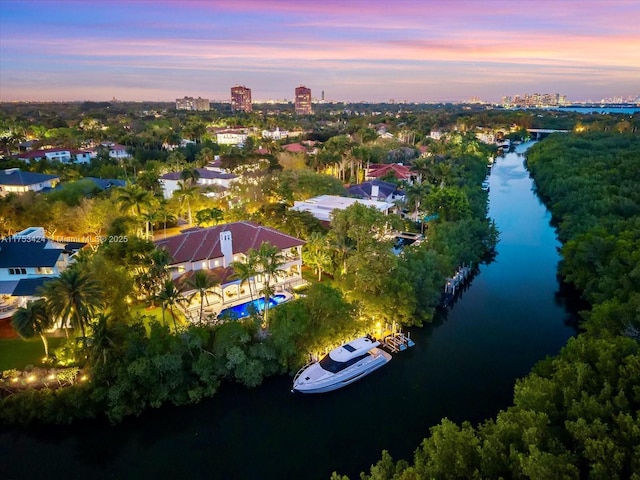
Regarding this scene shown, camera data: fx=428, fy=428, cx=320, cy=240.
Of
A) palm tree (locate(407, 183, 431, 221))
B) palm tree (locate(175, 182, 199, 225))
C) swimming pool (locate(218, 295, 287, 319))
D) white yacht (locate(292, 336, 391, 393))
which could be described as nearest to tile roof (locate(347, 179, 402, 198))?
palm tree (locate(407, 183, 431, 221))

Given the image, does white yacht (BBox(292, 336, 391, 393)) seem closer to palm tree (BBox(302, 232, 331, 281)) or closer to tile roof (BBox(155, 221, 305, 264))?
palm tree (BBox(302, 232, 331, 281))

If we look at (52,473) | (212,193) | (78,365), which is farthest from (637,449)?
(212,193)

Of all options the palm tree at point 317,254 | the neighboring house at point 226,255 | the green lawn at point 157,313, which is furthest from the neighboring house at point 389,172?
the green lawn at point 157,313

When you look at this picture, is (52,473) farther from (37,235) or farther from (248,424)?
(37,235)

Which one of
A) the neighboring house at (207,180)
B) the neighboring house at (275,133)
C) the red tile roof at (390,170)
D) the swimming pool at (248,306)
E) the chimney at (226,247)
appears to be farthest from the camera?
the neighboring house at (275,133)

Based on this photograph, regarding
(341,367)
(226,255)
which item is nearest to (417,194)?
(226,255)

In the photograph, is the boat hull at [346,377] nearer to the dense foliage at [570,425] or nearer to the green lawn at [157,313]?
the dense foliage at [570,425]

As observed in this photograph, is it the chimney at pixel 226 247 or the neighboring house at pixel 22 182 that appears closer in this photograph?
the chimney at pixel 226 247
